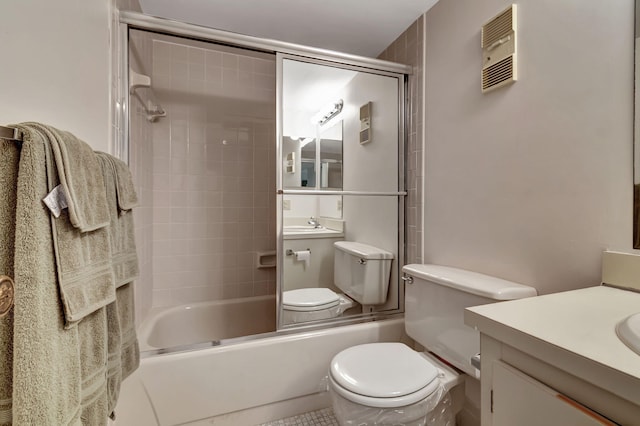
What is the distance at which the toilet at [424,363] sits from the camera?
0.98m

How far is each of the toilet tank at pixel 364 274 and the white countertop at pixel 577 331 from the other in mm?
1120

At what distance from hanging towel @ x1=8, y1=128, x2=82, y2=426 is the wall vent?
4.90ft

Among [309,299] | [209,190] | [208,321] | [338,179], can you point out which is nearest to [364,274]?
[309,299]

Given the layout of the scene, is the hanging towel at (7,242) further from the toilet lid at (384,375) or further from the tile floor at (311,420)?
the tile floor at (311,420)

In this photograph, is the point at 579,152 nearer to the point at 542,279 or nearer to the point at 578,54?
the point at 578,54

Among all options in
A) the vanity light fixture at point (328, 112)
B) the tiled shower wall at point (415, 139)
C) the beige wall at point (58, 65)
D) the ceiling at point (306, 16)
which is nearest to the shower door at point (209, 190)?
the ceiling at point (306, 16)

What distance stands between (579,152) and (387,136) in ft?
3.61

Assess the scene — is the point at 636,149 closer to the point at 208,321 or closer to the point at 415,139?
the point at 415,139

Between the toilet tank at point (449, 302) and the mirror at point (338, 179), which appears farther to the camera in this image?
the mirror at point (338, 179)

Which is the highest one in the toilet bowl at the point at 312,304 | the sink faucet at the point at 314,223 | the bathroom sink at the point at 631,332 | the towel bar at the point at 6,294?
the sink faucet at the point at 314,223

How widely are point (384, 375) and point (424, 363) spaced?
20cm

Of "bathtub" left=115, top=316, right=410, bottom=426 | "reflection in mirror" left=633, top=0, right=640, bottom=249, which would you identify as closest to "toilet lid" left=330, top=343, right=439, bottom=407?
"bathtub" left=115, top=316, right=410, bottom=426

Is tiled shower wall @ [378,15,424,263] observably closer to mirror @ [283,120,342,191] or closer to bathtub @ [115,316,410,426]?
mirror @ [283,120,342,191]

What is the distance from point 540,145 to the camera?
1039 millimetres
